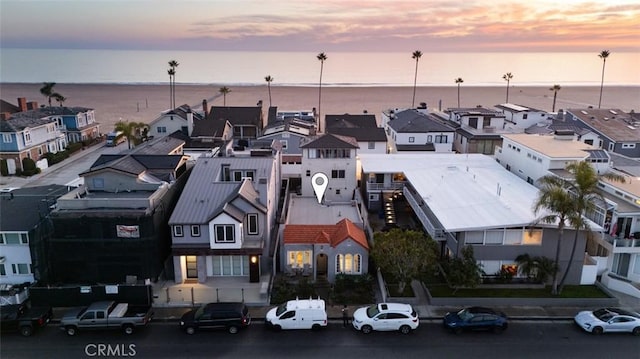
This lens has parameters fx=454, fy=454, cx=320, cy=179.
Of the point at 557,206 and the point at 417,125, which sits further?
the point at 417,125

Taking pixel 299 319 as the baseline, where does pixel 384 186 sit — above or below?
above

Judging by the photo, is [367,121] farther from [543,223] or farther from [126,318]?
[126,318]

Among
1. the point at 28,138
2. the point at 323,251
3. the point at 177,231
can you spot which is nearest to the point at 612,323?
the point at 323,251

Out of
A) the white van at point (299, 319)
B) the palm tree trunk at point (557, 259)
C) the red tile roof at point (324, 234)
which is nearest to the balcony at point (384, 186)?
the red tile roof at point (324, 234)

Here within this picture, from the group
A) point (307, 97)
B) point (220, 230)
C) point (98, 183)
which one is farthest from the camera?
point (307, 97)

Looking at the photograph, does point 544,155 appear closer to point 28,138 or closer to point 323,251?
point 323,251

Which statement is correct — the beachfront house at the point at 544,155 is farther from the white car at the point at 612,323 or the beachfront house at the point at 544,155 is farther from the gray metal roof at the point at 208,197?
the gray metal roof at the point at 208,197
